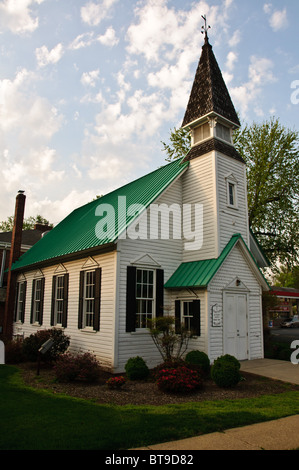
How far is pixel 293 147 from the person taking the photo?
82.3 feet

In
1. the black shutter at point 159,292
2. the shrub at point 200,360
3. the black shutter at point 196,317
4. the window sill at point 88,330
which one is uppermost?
the black shutter at point 159,292

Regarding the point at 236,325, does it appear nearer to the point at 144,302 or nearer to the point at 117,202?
the point at 144,302

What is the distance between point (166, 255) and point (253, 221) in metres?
13.0

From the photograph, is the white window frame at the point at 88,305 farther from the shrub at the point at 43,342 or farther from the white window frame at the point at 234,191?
the white window frame at the point at 234,191

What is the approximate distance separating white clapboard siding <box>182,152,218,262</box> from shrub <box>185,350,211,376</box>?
12.4 ft

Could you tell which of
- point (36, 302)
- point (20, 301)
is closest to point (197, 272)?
point (36, 302)

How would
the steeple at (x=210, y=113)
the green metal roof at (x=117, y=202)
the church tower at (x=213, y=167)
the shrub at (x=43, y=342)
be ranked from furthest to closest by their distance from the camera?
1. the steeple at (x=210, y=113)
2. the church tower at (x=213, y=167)
3. the shrub at (x=43, y=342)
4. the green metal roof at (x=117, y=202)

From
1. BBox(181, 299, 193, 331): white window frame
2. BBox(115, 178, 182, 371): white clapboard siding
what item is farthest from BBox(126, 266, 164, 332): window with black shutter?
BBox(181, 299, 193, 331): white window frame

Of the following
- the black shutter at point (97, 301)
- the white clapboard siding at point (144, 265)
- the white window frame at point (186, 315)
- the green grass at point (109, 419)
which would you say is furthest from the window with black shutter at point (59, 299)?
the green grass at point (109, 419)

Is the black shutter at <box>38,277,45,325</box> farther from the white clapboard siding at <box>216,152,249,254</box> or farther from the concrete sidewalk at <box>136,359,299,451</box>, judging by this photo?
the concrete sidewalk at <box>136,359,299,451</box>

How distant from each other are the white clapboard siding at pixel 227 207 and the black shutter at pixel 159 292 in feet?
8.16

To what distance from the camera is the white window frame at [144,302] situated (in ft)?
40.8

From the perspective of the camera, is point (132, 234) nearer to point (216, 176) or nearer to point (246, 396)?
point (216, 176)

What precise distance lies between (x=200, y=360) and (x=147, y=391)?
8.13 feet
